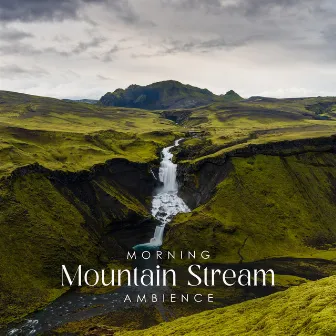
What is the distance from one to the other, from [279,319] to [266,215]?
263 ft

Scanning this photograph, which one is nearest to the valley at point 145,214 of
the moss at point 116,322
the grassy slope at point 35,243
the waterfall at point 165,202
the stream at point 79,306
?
the grassy slope at point 35,243

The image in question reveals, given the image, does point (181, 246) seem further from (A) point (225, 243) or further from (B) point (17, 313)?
(B) point (17, 313)

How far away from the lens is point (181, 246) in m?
107

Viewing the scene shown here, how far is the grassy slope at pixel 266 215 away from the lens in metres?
108

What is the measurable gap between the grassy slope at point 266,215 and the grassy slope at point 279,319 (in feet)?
149

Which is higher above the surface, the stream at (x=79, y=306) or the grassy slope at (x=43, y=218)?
the grassy slope at (x=43, y=218)

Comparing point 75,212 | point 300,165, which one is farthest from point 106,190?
point 300,165

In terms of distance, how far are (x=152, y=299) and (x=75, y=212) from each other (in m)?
39.5

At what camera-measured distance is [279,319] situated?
41781 mm

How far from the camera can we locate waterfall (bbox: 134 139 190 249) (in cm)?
11906

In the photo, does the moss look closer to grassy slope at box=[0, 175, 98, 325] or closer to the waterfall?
grassy slope at box=[0, 175, 98, 325]

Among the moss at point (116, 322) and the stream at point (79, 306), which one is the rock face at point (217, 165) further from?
the moss at point (116, 322)

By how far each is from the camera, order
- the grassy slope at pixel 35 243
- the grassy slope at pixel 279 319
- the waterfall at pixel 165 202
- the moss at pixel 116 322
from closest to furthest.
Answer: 1. the grassy slope at pixel 279 319
2. the moss at pixel 116 322
3. the grassy slope at pixel 35 243
4. the waterfall at pixel 165 202

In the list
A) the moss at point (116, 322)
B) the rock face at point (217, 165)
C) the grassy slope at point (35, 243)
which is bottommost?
the moss at point (116, 322)
